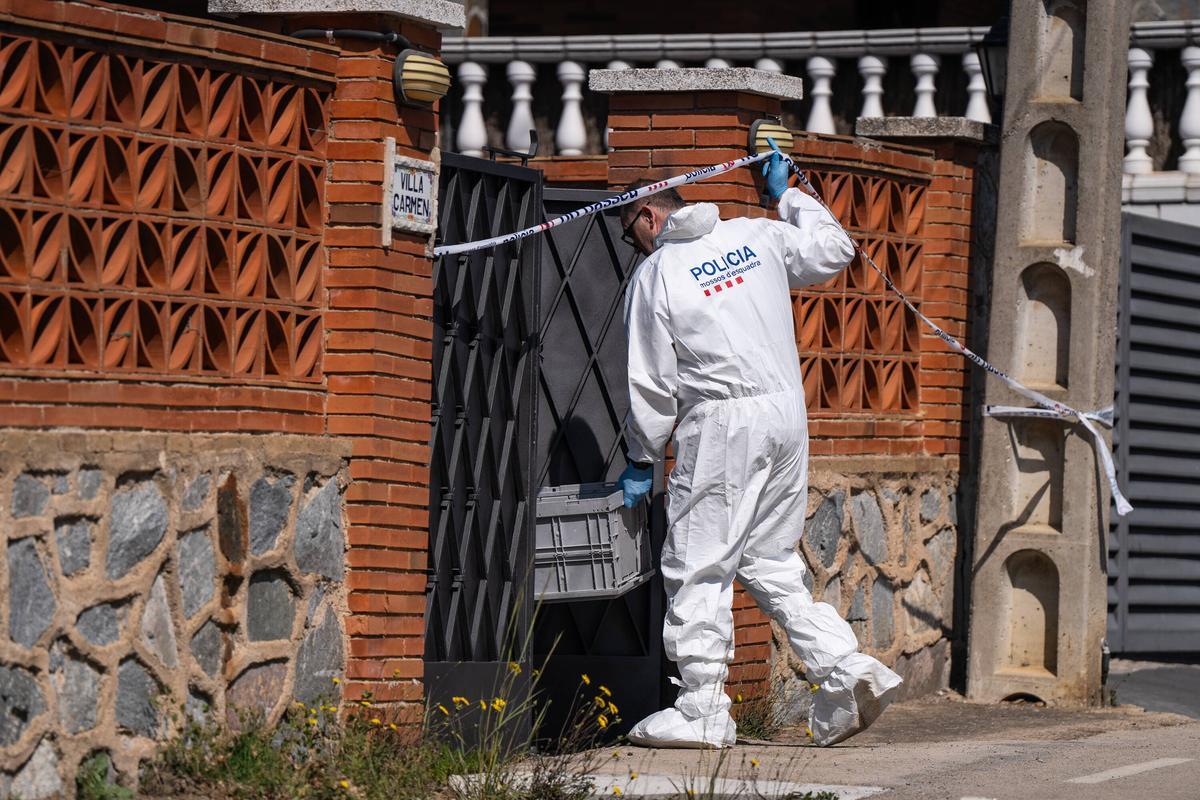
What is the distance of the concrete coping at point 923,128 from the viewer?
1082cm

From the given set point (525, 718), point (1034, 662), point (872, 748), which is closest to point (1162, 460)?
point (1034, 662)

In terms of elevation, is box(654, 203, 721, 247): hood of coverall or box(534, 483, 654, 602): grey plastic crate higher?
box(654, 203, 721, 247): hood of coverall

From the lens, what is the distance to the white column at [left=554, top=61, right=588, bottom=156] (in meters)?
13.5

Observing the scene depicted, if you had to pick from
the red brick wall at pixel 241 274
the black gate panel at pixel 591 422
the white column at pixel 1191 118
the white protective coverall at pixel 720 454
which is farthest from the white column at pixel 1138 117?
the red brick wall at pixel 241 274

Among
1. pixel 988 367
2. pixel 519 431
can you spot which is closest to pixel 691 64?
pixel 988 367

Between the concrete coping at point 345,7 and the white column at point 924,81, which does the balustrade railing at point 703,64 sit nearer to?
the white column at point 924,81

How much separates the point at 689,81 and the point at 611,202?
0.98 metres

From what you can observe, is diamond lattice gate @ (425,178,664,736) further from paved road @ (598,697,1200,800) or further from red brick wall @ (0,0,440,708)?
paved road @ (598,697,1200,800)

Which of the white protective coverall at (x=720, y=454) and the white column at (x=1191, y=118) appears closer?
the white protective coverall at (x=720, y=454)

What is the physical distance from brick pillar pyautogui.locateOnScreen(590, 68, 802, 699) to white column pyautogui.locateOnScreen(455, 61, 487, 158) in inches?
169

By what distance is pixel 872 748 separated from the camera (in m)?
8.52

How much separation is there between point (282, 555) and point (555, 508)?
5.28 feet

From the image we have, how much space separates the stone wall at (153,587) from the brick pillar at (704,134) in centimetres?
243

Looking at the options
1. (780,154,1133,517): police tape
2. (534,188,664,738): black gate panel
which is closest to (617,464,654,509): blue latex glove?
(534,188,664,738): black gate panel
